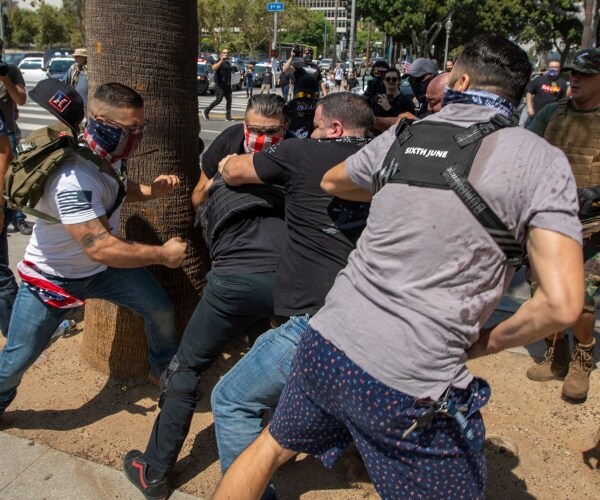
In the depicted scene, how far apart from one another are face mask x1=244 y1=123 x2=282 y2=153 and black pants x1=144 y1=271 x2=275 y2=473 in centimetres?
67

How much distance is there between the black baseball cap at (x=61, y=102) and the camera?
2.71 metres

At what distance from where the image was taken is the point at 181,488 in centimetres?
281

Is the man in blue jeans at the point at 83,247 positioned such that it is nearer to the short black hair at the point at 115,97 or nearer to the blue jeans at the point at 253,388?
the short black hair at the point at 115,97

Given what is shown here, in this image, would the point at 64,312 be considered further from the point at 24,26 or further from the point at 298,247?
the point at 24,26

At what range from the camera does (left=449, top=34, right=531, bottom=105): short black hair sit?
1750 mm

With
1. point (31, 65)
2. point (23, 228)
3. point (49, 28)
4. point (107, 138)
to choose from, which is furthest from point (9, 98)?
point (49, 28)

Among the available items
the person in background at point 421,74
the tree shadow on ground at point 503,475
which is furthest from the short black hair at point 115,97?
the person in background at point 421,74

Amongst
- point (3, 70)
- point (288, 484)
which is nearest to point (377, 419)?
point (288, 484)

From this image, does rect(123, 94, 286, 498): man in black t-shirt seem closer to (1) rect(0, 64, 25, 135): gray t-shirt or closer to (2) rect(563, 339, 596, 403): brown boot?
(2) rect(563, 339, 596, 403): brown boot

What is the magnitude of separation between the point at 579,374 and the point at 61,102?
10.3ft

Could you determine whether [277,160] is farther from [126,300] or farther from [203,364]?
[126,300]

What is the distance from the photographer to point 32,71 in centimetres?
2661

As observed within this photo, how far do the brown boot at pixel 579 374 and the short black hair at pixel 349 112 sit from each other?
210cm

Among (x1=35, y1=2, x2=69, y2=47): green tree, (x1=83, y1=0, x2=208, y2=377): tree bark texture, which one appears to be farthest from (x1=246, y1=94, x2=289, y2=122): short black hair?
(x1=35, y1=2, x2=69, y2=47): green tree
